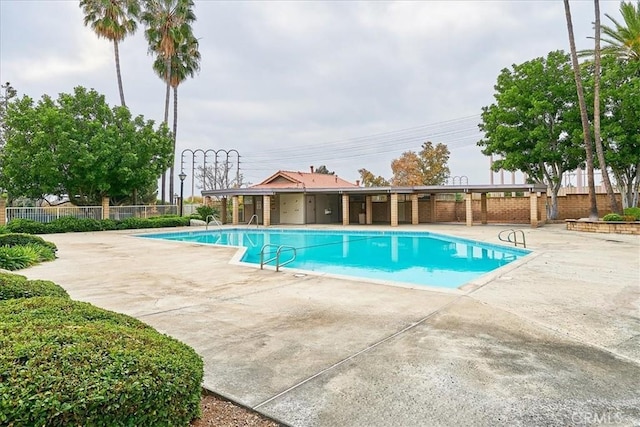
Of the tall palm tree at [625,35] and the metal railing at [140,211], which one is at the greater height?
the tall palm tree at [625,35]

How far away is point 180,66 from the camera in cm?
2822

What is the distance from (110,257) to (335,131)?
3365 cm

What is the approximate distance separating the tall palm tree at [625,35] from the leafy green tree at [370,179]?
867 inches

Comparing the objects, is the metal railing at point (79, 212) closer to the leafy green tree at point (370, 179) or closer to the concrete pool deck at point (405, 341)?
the concrete pool deck at point (405, 341)

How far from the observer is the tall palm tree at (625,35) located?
19469mm

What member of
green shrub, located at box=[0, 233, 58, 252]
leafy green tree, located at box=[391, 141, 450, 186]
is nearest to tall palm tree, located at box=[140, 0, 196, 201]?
green shrub, located at box=[0, 233, 58, 252]

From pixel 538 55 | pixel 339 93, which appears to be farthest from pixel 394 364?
pixel 339 93

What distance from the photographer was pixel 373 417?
2.56m

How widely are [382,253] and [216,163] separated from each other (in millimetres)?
27804

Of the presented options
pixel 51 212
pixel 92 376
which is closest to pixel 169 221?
pixel 51 212

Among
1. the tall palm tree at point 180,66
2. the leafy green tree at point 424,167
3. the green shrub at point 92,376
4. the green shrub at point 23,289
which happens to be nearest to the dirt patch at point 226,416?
the green shrub at point 92,376

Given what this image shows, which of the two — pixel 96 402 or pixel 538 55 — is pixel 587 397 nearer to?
pixel 96 402

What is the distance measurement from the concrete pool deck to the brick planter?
33.8ft

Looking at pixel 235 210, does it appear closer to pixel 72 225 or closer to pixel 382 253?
pixel 72 225
